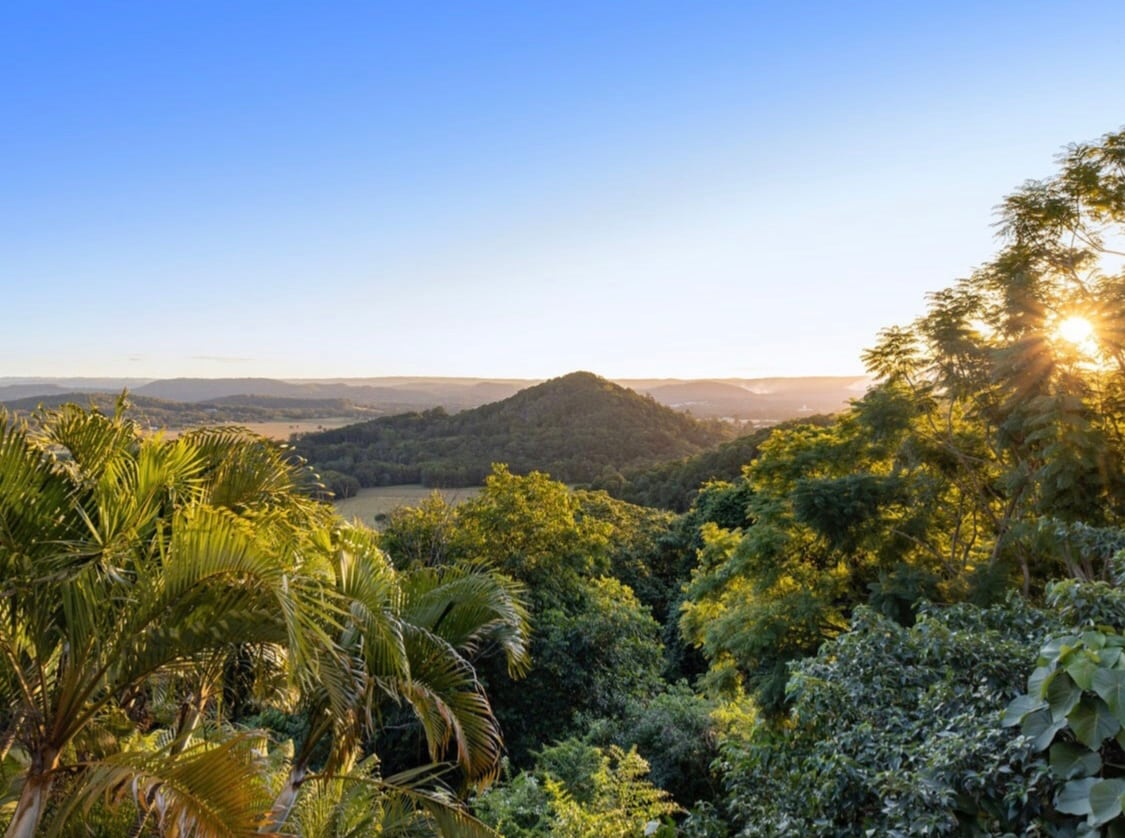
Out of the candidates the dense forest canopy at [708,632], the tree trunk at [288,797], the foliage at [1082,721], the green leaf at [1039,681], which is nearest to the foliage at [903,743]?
the dense forest canopy at [708,632]

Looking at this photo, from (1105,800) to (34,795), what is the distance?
4.81 metres

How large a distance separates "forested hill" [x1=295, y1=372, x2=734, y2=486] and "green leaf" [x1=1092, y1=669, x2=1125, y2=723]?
148 feet

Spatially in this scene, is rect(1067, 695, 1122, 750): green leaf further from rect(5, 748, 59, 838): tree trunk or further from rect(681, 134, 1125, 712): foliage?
rect(5, 748, 59, 838): tree trunk

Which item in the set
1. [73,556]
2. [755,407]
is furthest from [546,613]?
[755,407]

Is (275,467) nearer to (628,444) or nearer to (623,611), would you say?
(623,611)

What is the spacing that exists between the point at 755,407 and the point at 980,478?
7242 centimetres

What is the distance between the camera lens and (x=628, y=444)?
58625 millimetres

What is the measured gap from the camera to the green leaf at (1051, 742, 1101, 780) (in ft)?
9.45

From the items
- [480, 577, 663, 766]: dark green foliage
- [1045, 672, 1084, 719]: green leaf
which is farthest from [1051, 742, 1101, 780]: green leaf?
[480, 577, 663, 766]: dark green foliage

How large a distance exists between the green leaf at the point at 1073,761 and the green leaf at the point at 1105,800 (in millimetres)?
163

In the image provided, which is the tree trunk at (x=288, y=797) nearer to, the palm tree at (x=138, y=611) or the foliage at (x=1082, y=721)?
the palm tree at (x=138, y=611)

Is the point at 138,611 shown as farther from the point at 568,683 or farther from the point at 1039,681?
the point at 568,683

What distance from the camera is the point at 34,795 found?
3.06m

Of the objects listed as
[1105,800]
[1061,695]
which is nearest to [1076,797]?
[1105,800]
